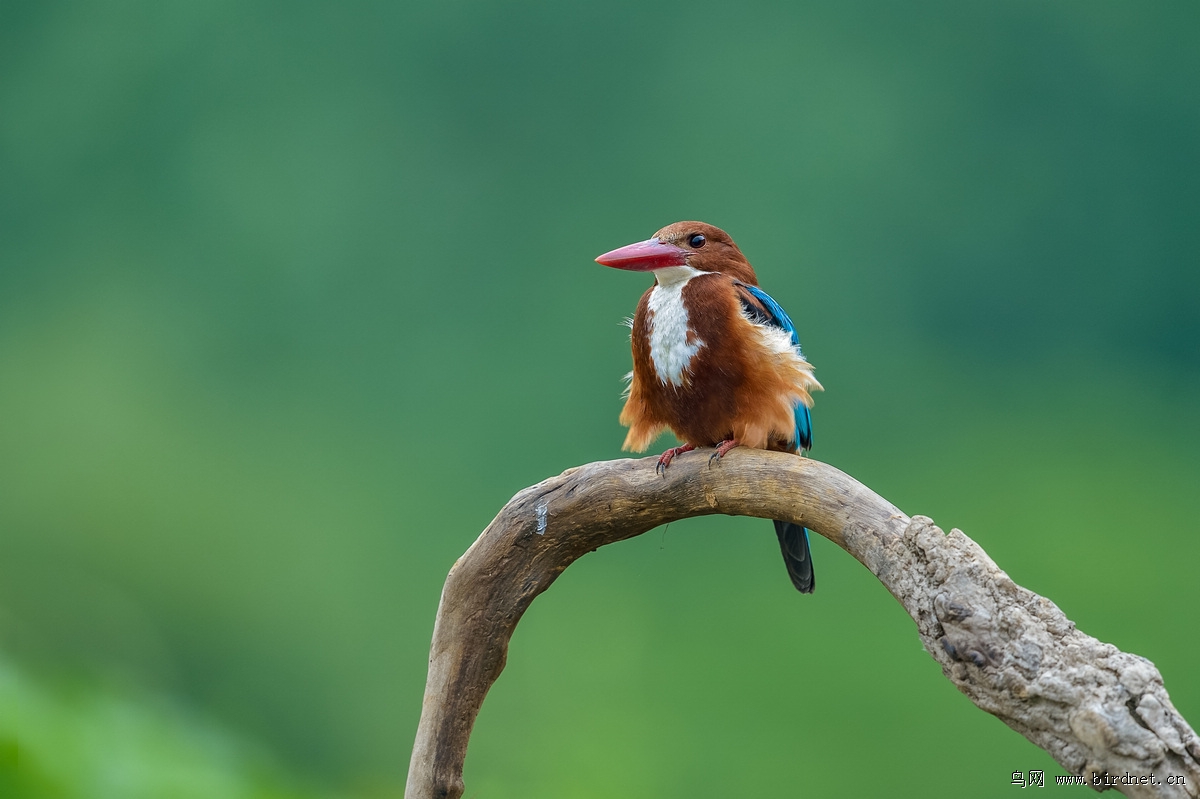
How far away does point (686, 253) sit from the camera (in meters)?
1.99

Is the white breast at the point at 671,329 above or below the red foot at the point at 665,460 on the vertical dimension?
above

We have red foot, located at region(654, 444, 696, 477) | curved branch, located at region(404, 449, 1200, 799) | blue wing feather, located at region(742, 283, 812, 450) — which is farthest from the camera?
blue wing feather, located at region(742, 283, 812, 450)

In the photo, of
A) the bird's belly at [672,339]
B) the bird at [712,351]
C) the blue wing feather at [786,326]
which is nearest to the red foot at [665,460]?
the bird at [712,351]

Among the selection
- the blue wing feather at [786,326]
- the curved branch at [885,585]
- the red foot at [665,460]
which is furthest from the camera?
the blue wing feather at [786,326]

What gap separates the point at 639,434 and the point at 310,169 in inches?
79.8

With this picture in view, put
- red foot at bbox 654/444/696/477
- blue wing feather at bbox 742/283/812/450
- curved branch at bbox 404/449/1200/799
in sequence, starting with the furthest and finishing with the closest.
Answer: blue wing feather at bbox 742/283/812/450 → red foot at bbox 654/444/696/477 → curved branch at bbox 404/449/1200/799

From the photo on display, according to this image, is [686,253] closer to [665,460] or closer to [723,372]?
[723,372]

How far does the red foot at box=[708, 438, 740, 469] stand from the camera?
6.11 feet

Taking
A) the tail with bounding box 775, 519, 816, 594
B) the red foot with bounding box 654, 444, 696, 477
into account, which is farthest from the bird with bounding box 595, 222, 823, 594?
the tail with bounding box 775, 519, 816, 594

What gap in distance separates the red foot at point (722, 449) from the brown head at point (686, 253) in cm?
32

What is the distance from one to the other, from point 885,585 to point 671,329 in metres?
0.62

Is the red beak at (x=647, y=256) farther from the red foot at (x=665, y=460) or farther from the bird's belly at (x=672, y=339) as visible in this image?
the red foot at (x=665, y=460)

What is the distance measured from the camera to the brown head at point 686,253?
1.96 metres

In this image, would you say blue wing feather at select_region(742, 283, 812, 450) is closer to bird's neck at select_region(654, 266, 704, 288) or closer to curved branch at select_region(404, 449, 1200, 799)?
bird's neck at select_region(654, 266, 704, 288)
